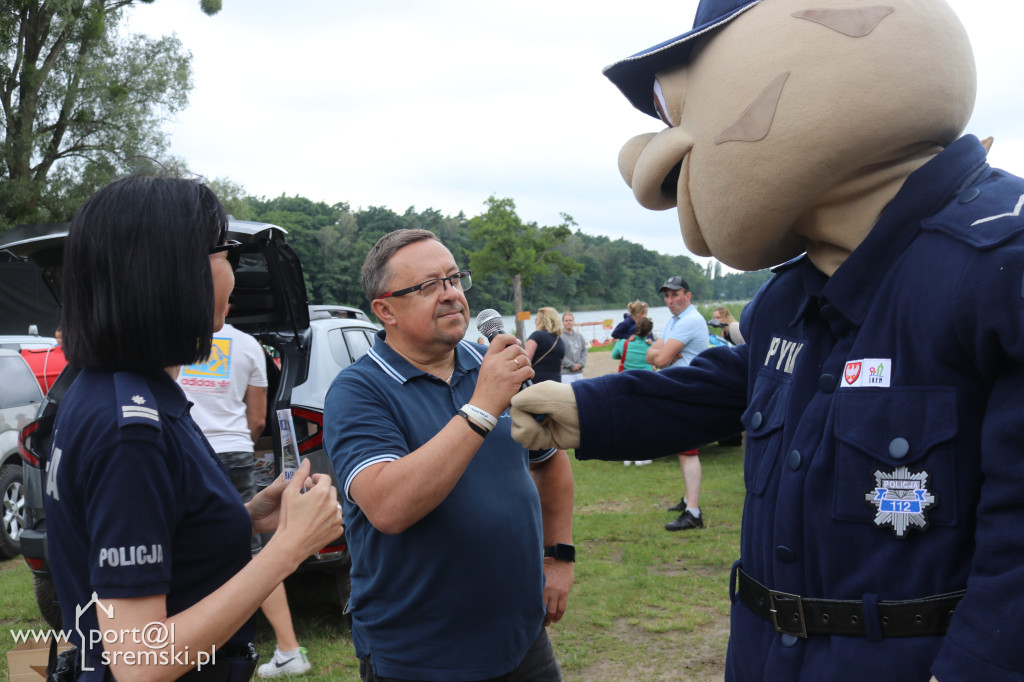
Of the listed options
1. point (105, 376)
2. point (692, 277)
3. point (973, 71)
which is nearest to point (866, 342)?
point (973, 71)

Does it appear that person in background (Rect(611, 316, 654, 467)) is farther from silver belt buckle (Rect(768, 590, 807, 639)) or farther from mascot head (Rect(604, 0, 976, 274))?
silver belt buckle (Rect(768, 590, 807, 639))

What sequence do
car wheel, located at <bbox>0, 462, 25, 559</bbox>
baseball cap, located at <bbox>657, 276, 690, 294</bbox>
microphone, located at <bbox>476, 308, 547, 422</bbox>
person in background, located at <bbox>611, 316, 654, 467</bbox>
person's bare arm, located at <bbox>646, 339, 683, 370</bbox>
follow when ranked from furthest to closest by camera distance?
person in background, located at <bbox>611, 316, 654, 467</bbox> → baseball cap, located at <bbox>657, 276, 690, 294</bbox> → person's bare arm, located at <bbox>646, 339, 683, 370</bbox> → car wheel, located at <bbox>0, 462, 25, 559</bbox> → microphone, located at <bbox>476, 308, 547, 422</bbox>

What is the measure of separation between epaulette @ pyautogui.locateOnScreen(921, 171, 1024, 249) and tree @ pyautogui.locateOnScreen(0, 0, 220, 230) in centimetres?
1971

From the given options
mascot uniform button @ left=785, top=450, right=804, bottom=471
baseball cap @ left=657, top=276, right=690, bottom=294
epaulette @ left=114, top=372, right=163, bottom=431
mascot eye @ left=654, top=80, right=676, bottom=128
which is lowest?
mascot uniform button @ left=785, top=450, right=804, bottom=471

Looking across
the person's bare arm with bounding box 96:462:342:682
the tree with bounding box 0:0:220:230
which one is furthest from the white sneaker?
the tree with bounding box 0:0:220:230

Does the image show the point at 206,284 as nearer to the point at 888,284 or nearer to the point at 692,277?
the point at 888,284

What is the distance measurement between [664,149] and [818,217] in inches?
14.5

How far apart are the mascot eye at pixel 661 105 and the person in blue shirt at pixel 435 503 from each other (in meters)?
0.75

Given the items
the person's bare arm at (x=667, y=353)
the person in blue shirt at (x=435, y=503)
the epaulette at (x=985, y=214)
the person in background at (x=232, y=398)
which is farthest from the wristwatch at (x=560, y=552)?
the person's bare arm at (x=667, y=353)

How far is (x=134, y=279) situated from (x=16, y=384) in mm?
6737

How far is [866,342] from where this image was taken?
4.66ft

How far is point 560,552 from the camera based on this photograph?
2.70 m

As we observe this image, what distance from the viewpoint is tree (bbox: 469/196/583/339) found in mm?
46094

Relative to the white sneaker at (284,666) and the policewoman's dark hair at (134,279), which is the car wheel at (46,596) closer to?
the white sneaker at (284,666)
